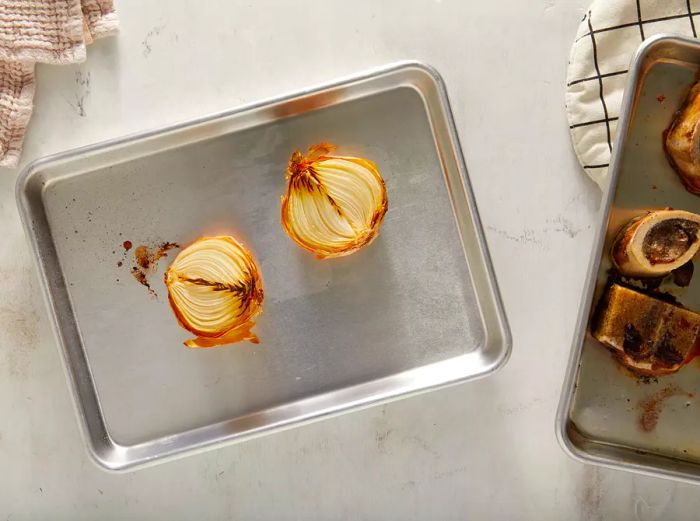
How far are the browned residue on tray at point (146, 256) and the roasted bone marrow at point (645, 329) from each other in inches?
22.6

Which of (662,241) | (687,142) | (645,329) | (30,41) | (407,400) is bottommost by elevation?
(407,400)

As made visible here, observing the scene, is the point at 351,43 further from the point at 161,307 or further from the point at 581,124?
the point at 161,307

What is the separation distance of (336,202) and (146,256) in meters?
0.28

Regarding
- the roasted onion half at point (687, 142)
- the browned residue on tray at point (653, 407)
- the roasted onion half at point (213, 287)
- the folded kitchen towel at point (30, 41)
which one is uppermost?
the folded kitchen towel at point (30, 41)

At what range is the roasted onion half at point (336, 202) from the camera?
0.89 metres

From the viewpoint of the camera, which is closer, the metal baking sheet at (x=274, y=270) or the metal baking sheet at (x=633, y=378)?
the metal baking sheet at (x=633, y=378)

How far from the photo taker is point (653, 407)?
0.89 meters

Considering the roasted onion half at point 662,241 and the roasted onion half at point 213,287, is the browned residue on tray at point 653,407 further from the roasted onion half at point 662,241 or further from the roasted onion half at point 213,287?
the roasted onion half at point 213,287

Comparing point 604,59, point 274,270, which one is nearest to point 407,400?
point 274,270

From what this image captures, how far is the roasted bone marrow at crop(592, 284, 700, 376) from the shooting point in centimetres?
84

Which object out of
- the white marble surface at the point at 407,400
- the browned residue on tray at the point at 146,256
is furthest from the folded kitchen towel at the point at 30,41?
the browned residue on tray at the point at 146,256

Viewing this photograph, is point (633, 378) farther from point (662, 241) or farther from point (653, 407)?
point (662, 241)

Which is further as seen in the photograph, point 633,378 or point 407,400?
point 407,400

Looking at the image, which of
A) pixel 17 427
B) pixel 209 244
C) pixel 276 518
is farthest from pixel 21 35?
pixel 276 518
